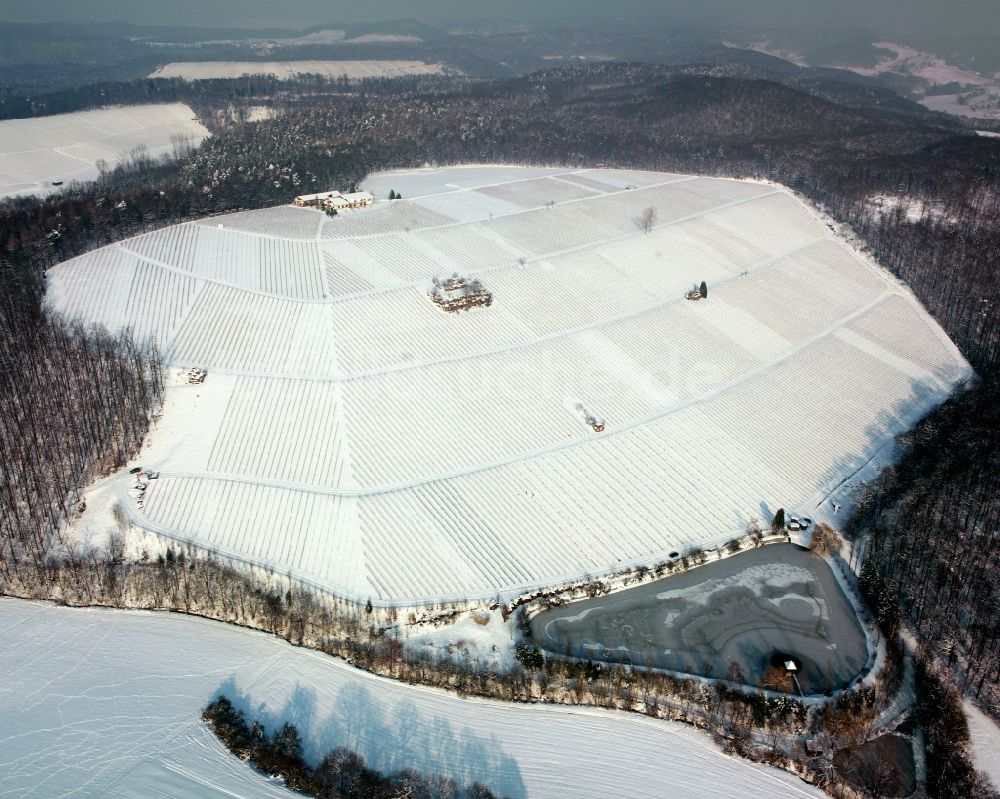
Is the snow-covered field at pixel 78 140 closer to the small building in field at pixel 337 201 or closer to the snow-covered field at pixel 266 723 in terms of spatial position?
the small building in field at pixel 337 201

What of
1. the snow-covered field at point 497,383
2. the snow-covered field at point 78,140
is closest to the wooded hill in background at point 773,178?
the snow-covered field at point 497,383

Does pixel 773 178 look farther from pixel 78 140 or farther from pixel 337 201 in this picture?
pixel 78 140

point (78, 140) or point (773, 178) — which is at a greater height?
point (773, 178)

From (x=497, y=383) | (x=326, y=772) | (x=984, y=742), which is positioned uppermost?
(x=497, y=383)

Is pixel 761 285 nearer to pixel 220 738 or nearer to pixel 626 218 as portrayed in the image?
pixel 626 218

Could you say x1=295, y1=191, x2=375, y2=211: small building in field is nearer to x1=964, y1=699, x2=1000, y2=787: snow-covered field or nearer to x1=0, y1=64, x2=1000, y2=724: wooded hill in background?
x1=0, y1=64, x2=1000, y2=724: wooded hill in background

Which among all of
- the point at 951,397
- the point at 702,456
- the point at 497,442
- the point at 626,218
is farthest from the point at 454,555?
the point at 626,218

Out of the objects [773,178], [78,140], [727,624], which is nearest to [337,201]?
[727,624]
